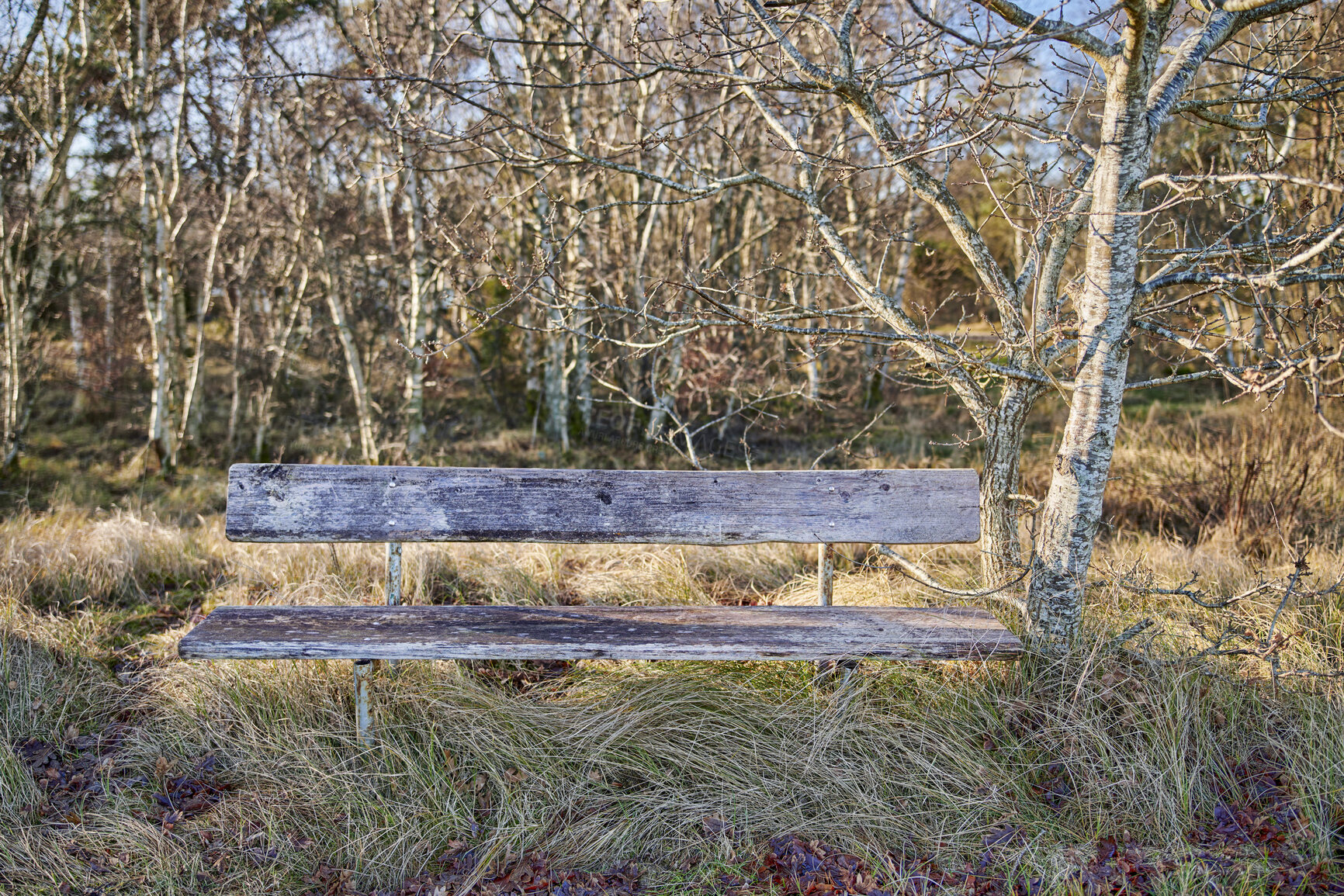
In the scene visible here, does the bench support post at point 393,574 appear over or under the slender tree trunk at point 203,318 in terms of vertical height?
under

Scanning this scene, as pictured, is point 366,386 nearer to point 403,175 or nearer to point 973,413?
point 403,175

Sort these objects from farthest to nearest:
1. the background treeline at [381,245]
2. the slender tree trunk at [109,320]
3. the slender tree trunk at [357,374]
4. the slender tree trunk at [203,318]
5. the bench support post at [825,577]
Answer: the slender tree trunk at [109,320]
the slender tree trunk at [203,318]
the slender tree trunk at [357,374]
the background treeline at [381,245]
the bench support post at [825,577]

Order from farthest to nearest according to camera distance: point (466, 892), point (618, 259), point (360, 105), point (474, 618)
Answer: point (618, 259), point (360, 105), point (474, 618), point (466, 892)

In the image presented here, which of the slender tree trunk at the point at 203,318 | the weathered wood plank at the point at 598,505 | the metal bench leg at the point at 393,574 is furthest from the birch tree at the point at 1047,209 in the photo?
the slender tree trunk at the point at 203,318

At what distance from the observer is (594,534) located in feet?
10.6

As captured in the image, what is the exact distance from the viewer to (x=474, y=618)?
9.70 ft

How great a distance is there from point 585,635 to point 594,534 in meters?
0.54

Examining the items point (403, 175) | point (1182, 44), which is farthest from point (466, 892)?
point (403, 175)

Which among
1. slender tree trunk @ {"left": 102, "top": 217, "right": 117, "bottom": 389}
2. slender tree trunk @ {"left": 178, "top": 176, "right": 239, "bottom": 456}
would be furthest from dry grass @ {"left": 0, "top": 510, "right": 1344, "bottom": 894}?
slender tree trunk @ {"left": 102, "top": 217, "right": 117, "bottom": 389}

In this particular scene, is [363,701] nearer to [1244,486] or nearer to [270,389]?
[1244,486]

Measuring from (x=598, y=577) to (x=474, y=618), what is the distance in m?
1.28

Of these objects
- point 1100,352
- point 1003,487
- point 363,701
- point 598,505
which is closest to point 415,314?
point 598,505

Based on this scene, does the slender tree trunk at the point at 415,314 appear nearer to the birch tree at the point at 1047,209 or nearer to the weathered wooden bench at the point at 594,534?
the birch tree at the point at 1047,209

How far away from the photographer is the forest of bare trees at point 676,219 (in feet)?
9.09
